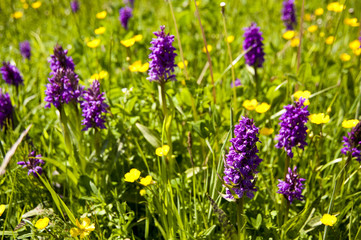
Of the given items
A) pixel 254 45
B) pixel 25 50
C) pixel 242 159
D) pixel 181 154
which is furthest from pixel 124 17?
pixel 242 159

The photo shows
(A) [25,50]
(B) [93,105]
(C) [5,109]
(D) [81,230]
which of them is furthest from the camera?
(A) [25,50]

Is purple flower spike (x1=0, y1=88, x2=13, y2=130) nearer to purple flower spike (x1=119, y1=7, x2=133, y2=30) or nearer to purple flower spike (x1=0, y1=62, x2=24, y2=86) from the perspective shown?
purple flower spike (x1=0, y1=62, x2=24, y2=86)

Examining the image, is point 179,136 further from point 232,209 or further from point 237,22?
point 237,22

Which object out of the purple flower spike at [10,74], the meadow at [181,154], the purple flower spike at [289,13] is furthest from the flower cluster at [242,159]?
the purple flower spike at [289,13]

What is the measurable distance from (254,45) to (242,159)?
1.51m

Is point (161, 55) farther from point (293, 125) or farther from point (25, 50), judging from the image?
point (25, 50)

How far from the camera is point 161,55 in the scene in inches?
81.5

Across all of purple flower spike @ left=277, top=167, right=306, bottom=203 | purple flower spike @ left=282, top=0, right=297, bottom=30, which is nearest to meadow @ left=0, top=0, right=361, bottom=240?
purple flower spike @ left=277, top=167, right=306, bottom=203

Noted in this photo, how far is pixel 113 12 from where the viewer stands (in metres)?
4.97

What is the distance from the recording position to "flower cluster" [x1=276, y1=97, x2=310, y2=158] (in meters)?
1.76

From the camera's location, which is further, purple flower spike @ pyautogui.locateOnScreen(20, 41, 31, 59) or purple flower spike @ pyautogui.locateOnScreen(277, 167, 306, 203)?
purple flower spike @ pyautogui.locateOnScreen(20, 41, 31, 59)

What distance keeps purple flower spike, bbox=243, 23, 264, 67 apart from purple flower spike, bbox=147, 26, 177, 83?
997 millimetres

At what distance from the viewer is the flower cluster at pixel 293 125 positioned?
176cm

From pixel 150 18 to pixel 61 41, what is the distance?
1287mm
